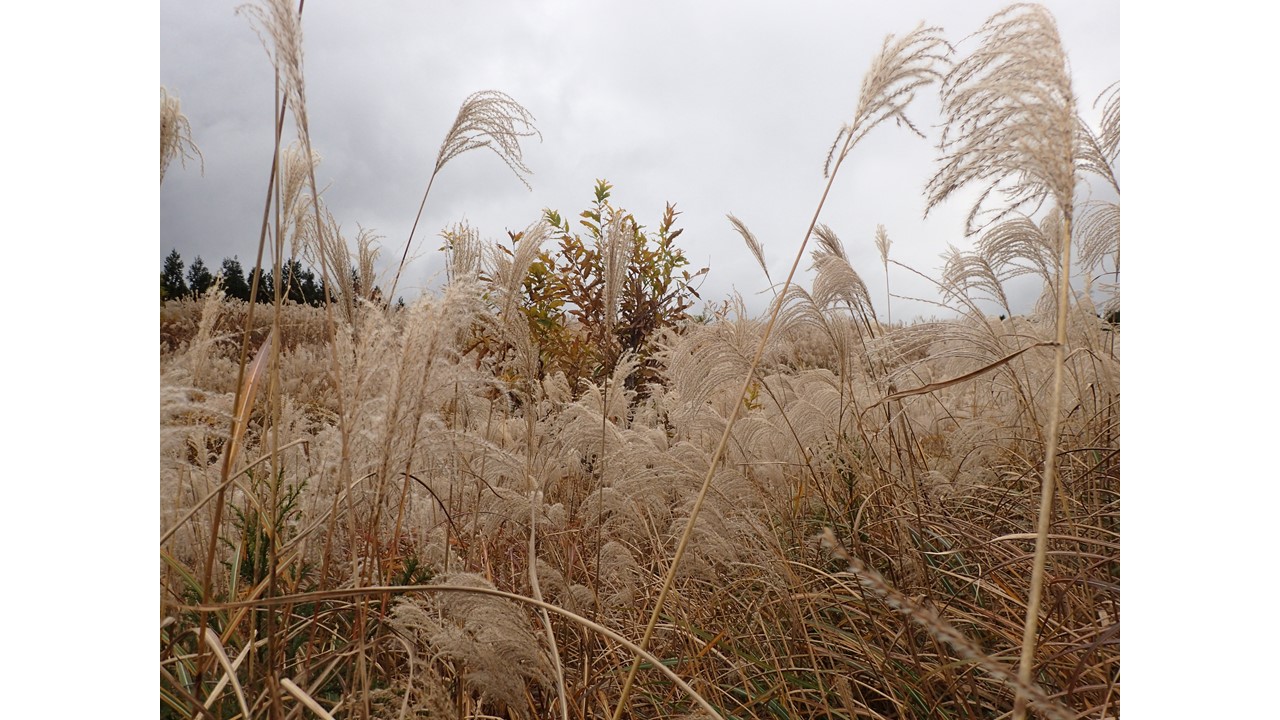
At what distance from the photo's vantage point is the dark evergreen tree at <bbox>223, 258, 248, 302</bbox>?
5.42ft

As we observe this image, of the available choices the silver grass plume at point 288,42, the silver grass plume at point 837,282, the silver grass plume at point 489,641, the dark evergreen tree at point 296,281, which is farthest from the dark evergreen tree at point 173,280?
the silver grass plume at point 837,282

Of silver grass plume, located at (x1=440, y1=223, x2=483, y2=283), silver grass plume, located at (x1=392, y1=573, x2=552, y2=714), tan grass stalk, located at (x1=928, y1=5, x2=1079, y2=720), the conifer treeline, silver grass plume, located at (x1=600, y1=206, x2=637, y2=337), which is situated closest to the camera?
tan grass stalk, located at (x1=928, y1=5, x2=1079, y2=720)

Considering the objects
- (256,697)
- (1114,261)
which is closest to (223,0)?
(256,697)

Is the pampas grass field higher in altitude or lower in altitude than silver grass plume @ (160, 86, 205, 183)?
lower

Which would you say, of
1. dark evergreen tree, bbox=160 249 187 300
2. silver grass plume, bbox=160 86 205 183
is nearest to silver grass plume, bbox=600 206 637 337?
silver grass plume, bbox=160 86 205 183

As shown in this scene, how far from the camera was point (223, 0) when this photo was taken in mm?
1234

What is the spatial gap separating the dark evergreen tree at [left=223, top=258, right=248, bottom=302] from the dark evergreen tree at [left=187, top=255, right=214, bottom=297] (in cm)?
4

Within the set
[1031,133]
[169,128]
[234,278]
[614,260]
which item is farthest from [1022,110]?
[234,278]

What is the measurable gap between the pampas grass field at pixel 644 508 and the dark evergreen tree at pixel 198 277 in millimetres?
150

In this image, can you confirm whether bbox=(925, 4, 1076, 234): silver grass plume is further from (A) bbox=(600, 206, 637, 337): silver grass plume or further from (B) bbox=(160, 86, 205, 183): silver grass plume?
(B) bbox=(160, 86, 205, 183): silver grass plume

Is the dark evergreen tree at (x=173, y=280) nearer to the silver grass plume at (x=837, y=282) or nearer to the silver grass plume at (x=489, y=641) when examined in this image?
the silver grass plume at (x=489, y=641)

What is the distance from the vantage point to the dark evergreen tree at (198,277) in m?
1.67

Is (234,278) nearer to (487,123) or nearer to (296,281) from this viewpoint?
(296,281)
